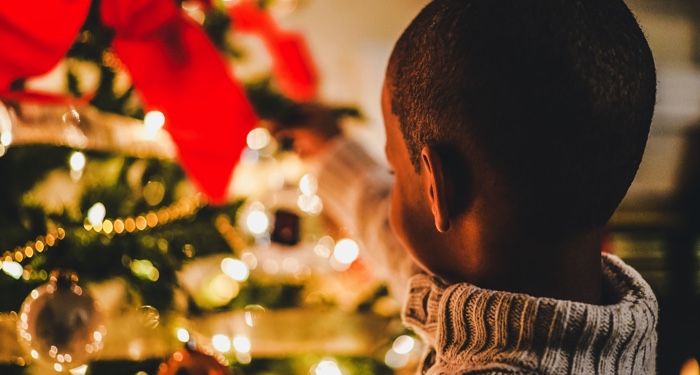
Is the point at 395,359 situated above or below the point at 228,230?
below

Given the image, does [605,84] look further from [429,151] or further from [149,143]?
[149,143]

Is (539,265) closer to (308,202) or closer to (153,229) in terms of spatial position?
(153,229)

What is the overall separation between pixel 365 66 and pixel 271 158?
716 millimetres

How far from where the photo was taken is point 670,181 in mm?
2154

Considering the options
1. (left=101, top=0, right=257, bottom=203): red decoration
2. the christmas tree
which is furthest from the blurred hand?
(left=101, top=0, right=257, bottom=203): red decoration

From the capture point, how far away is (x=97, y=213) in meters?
0.70

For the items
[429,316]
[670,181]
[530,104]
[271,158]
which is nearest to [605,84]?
[530,104]

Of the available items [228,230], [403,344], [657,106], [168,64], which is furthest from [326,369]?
[657,106]

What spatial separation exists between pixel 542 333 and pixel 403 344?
0.42 metres

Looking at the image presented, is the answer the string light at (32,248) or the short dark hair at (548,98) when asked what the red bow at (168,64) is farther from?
the short dark hair at (548,98)

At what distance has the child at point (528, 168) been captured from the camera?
47 cm

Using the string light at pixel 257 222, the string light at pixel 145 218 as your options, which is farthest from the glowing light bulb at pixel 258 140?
the string light at pixel 145 218

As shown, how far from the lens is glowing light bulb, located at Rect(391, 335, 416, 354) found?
90 centimetres

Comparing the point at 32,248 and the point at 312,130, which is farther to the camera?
the point at 312,130
